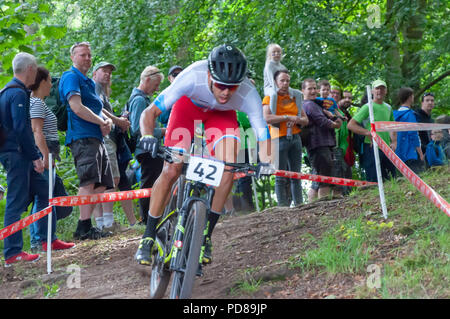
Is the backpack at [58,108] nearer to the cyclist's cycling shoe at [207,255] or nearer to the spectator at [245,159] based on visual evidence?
the spectator at [245,159]

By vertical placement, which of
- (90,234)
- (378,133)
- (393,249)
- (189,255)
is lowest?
(90,234)

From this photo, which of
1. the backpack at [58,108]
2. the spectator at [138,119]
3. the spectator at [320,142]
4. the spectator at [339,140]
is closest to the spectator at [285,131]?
the spectator at [320,142]

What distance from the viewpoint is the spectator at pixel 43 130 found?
25.3ft

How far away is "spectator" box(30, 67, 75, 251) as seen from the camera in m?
7.72

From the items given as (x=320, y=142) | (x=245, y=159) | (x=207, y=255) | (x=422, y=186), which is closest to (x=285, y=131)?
(x=320, y=142)

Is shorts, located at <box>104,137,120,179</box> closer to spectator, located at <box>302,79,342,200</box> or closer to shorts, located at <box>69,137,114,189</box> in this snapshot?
shorts, located at <box>69,137,114,189</box>

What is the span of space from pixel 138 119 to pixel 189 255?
14.8 feet

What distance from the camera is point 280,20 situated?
12.1 meters

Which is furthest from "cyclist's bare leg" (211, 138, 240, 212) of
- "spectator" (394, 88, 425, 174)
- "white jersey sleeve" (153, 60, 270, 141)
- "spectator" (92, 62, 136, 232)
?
"spectator" (394, 88, 425, 174)

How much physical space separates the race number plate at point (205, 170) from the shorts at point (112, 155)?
4544 mm

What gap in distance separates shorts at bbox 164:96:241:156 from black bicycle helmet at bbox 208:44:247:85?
618 mm

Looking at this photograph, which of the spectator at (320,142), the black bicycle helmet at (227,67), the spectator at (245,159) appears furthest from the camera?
the spectator at (245,159)

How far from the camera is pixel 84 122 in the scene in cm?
807

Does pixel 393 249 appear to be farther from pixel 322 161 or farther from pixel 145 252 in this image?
pixel 322 161
